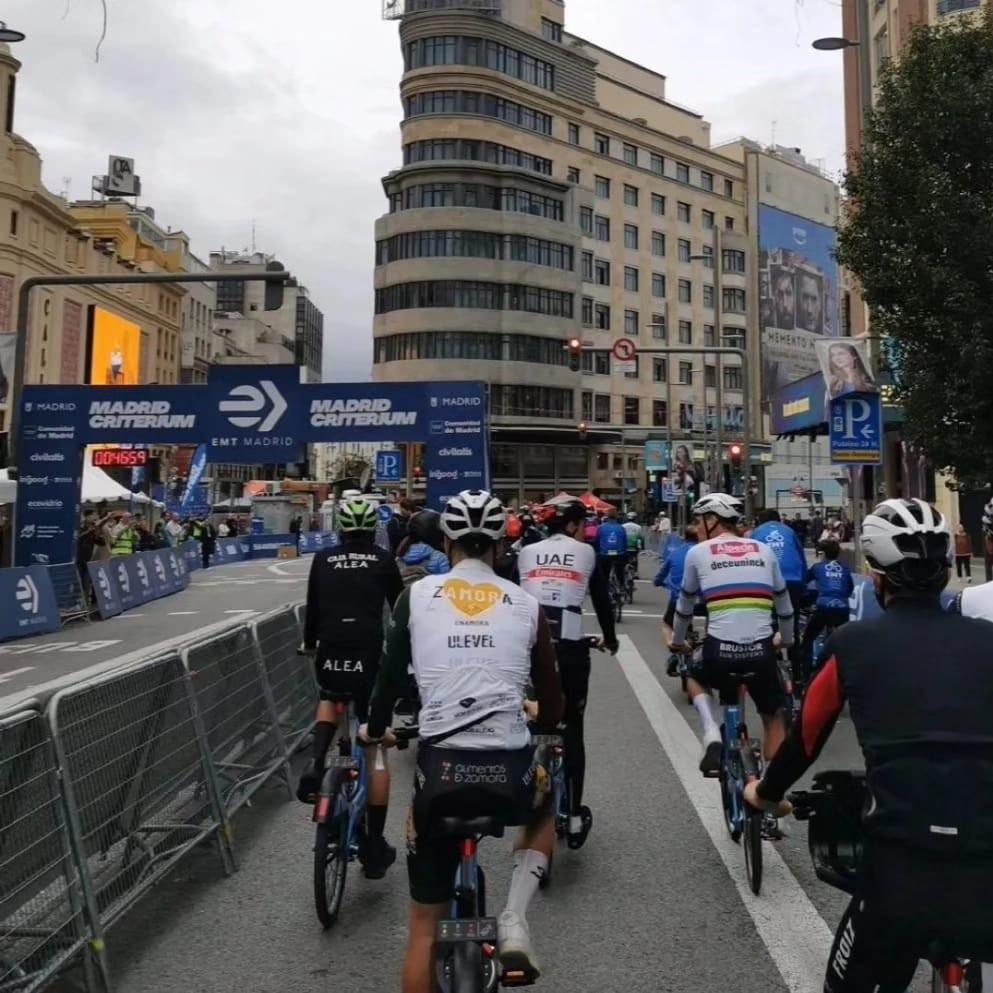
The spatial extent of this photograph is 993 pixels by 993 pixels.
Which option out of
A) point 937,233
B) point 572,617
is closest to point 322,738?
point 572,617

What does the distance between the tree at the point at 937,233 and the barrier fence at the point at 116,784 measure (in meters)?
11.1

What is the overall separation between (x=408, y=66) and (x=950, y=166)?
54653 mm

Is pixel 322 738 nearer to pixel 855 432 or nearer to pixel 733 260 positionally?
pixel 855 432

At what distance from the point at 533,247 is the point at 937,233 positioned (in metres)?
50.6

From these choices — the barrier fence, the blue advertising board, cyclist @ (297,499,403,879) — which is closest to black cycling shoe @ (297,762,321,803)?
cyclist @ (297,499,403,879)

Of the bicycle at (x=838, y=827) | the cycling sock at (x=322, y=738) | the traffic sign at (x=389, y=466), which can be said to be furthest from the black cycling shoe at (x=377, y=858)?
the traffic sign at (x=389, y=466)

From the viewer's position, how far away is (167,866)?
4898 millimetres

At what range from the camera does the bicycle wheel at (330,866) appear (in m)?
4.47

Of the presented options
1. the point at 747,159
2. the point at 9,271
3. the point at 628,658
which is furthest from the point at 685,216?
the point at 628,658

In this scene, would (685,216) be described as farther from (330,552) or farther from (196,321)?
(330,552)

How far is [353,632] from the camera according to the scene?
5242mm

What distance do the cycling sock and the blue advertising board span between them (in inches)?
574

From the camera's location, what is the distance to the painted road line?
4.12 meters

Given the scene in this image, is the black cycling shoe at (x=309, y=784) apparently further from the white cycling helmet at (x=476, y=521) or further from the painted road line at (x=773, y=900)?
the painted road line at (x=773, y=900)
